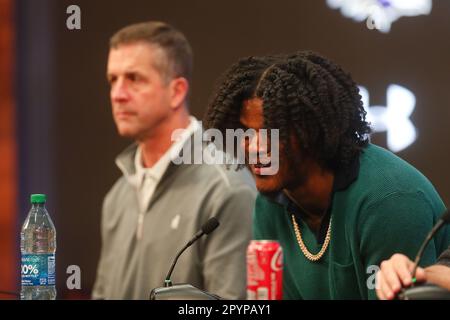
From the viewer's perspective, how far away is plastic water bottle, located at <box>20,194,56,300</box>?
2100mm

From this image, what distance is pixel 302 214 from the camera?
2207mm

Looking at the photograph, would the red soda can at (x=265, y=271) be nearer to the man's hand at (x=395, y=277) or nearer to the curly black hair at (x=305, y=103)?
the man's hand at (x=395, y=277)

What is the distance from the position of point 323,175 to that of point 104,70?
3.39ft

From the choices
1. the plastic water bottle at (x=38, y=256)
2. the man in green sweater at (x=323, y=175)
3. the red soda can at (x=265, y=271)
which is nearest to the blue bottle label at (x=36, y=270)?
the plastic water bottle at (x=38, y=256)

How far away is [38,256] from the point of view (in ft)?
6.89

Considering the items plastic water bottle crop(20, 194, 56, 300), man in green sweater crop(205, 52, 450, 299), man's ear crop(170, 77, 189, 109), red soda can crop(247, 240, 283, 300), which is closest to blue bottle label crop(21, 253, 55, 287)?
plastic water bottle crop(20, 194, 56, 300)

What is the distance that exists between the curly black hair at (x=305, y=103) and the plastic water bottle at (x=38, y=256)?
59 cm

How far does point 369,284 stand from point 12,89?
5.38ft

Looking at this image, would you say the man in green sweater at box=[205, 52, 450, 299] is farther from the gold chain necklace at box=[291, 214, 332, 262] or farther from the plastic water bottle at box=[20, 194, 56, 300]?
the plastic water bottle at box=[20, 194, 56, 300]

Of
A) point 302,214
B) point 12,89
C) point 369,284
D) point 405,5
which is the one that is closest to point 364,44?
point 405,5

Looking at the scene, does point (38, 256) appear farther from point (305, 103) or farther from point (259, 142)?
point (305, 103)

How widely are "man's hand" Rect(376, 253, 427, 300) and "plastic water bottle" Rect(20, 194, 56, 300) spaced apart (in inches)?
37.9

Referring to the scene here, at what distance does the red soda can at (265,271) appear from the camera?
161cm

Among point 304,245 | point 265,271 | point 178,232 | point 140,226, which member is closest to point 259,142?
point 304,245
